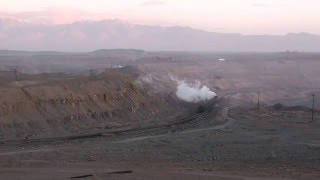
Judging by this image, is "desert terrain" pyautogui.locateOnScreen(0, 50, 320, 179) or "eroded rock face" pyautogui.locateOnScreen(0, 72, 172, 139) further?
"eroded rock face" pyautogui.locateOnScreen(0, 72, 172, 139)

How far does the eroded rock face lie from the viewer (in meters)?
48.5

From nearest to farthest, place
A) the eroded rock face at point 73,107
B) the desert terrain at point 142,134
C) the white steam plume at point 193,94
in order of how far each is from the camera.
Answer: the desert terrain at point 142,134, the eroded rock face at point 73,107, the white steam plume at point 193,94

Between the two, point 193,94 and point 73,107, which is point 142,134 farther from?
point 193,94

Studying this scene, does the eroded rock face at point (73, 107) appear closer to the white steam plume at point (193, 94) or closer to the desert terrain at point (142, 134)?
the desert terrain at point (142, 134)

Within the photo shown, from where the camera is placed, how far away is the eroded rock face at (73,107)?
48531mm

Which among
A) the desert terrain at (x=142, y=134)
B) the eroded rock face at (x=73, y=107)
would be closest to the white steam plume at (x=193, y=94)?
the desert terrain at (x=142, y=134)

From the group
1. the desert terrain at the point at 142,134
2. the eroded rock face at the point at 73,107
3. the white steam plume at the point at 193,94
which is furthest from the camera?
the white steam plume at the point at 193,94

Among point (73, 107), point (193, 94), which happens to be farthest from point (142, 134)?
point (193, 94)

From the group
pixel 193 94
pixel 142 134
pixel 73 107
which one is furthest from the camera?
pixel 193 94

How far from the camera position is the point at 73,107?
55062 millimetres

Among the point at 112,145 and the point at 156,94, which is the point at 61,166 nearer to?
the point at 112,145

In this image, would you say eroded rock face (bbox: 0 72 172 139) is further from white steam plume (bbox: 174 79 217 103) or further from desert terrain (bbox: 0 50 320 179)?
white steam plume (bbox: 174 79 217 103)

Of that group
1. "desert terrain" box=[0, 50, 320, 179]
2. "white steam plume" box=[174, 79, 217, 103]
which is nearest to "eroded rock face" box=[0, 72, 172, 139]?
"desert terrain" box=[0, 50, 320, 179]

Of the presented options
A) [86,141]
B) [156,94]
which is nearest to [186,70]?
[156,94]
